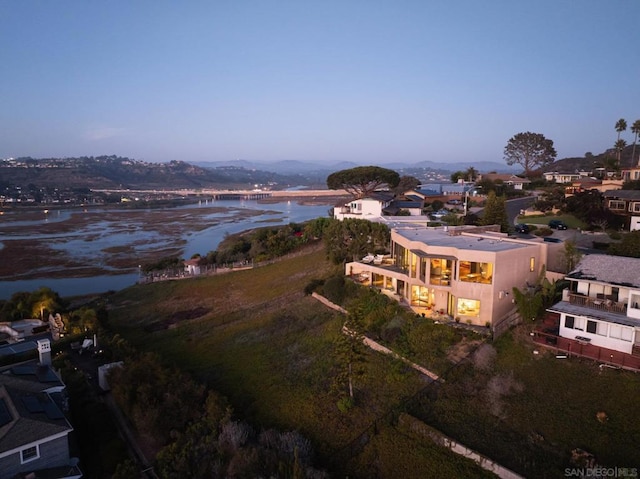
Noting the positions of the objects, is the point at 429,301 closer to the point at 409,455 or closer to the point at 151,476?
the point at 409,455

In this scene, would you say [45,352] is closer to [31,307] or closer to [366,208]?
[31,307]

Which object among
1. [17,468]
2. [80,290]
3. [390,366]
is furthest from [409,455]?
[80,290]

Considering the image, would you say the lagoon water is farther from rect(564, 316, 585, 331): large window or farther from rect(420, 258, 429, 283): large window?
rect(564, 316, 585, 331): large window

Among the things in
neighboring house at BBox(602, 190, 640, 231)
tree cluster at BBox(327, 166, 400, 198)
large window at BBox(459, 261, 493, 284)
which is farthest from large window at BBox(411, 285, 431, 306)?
tree cluster at BBox(327, 166, 400, 198)

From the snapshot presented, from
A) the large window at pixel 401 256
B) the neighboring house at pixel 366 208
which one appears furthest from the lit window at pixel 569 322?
the neighboring house at pixel 366 208

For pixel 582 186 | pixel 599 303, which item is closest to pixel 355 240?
pixel 599 303

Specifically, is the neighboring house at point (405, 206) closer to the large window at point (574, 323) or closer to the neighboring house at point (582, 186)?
the neighboring house at point (582, 186)
